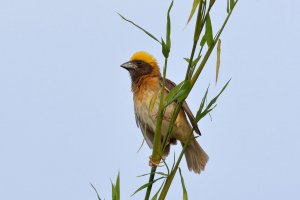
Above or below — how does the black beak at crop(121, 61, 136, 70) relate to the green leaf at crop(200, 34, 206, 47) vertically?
below

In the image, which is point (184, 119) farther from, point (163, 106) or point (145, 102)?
point (163, 106)

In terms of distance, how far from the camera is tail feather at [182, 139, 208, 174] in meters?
6.46

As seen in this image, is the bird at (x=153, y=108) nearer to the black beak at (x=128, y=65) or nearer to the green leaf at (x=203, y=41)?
the black beak at (x=128, y=65)

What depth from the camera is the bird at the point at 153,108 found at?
604 centimetres

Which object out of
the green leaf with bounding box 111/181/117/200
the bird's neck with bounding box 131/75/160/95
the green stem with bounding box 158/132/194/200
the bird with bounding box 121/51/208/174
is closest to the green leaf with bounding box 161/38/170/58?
the green stem with bounding box 158/132/194/200

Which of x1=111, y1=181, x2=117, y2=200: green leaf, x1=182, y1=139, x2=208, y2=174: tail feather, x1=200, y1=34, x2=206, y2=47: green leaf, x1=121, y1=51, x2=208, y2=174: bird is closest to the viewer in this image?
x1=200, y1=34, x2=206, y2=47: green leaf

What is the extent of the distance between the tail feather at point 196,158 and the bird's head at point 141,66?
87cm

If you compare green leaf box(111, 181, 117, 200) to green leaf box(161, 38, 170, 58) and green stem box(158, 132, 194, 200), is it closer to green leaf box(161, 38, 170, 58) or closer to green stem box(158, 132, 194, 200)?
green stem box(158, 132, 194, 200)

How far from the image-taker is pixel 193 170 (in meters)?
6.48

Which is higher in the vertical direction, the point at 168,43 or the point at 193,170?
the point at 168,43

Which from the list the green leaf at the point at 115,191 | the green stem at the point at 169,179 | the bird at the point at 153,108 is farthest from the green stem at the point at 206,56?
the bird at the point at 153,108

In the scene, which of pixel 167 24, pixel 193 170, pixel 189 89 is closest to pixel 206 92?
pixel 189 89

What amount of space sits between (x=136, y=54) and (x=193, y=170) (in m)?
1.40

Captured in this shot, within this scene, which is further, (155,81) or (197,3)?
(155,81)
